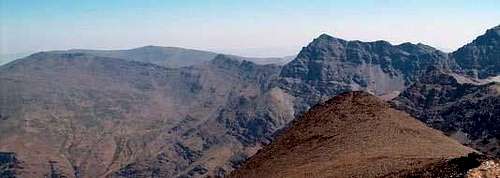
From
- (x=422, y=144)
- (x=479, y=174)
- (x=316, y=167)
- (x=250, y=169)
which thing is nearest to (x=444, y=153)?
(x=422, y=144)

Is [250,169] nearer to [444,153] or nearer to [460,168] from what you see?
[444,153]

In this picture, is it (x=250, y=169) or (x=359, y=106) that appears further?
(x=359, y=106)

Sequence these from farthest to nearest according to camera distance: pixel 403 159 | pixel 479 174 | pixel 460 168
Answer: pixel 403 159
pixel 460 168
pixel 479 174

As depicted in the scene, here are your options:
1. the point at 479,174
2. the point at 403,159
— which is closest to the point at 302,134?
the point at 403,159

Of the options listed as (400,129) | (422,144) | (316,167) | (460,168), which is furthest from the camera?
(400,129)

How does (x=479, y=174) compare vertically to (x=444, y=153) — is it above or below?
above

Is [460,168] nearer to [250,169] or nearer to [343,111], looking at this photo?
[250,169]
